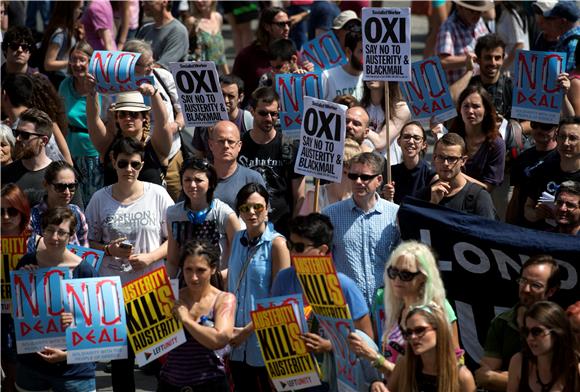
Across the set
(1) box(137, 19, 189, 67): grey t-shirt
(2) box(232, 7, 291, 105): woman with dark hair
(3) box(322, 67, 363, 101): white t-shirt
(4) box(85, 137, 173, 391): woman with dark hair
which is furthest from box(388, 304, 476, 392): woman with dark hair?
(1) box(137, 19, 189, 67): grey t-shirt

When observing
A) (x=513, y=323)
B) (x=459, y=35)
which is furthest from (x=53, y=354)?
(x=459, y=35)

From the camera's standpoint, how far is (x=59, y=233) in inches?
324

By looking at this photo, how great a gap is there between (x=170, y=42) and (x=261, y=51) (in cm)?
90

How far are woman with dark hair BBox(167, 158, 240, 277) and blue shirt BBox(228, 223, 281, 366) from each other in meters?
0.48

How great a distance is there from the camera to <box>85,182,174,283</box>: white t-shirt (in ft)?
29.8

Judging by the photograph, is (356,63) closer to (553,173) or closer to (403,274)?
(553,173)

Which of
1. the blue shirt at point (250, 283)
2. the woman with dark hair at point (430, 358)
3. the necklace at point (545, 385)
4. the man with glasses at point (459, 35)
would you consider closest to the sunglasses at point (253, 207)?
the blue shirt at point (250, 283)

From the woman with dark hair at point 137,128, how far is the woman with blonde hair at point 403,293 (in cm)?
308

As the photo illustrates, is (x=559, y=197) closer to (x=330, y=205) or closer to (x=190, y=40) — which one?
(x=330, y=205)

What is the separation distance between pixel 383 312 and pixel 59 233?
6.13 ft

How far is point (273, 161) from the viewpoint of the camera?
10.1 meters

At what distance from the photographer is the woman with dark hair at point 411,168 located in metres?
9.71

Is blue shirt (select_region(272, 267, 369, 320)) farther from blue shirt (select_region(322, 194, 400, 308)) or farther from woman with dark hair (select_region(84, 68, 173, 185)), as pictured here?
woman with dark hair (select_region(84, 68, 173, 185))

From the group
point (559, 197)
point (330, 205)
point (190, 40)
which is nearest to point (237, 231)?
point (330, 205)
